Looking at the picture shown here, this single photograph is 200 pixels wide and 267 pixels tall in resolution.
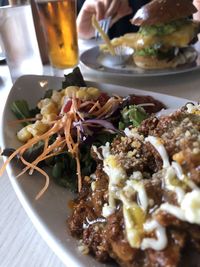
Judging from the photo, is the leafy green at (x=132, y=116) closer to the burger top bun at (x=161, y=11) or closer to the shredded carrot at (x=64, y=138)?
the shredded carrot at (x=64, y=138)

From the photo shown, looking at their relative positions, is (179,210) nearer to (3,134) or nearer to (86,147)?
(86,147)

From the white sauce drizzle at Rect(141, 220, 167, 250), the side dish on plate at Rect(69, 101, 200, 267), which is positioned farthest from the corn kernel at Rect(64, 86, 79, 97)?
the white sauce drizzle at Rect(141, 220, 167, 250)

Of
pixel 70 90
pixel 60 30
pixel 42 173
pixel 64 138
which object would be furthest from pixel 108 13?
pixel 42 173

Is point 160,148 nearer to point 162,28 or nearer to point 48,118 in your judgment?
point 48,118

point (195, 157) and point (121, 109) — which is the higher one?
point (195, 157)

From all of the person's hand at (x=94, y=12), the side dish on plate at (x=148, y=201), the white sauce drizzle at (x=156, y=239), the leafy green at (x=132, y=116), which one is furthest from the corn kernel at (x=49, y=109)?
the person's hand at (x=94, y=12)

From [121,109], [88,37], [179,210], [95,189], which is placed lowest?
[88,37]

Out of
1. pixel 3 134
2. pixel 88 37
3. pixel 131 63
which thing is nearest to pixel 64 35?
pixel 131 63
